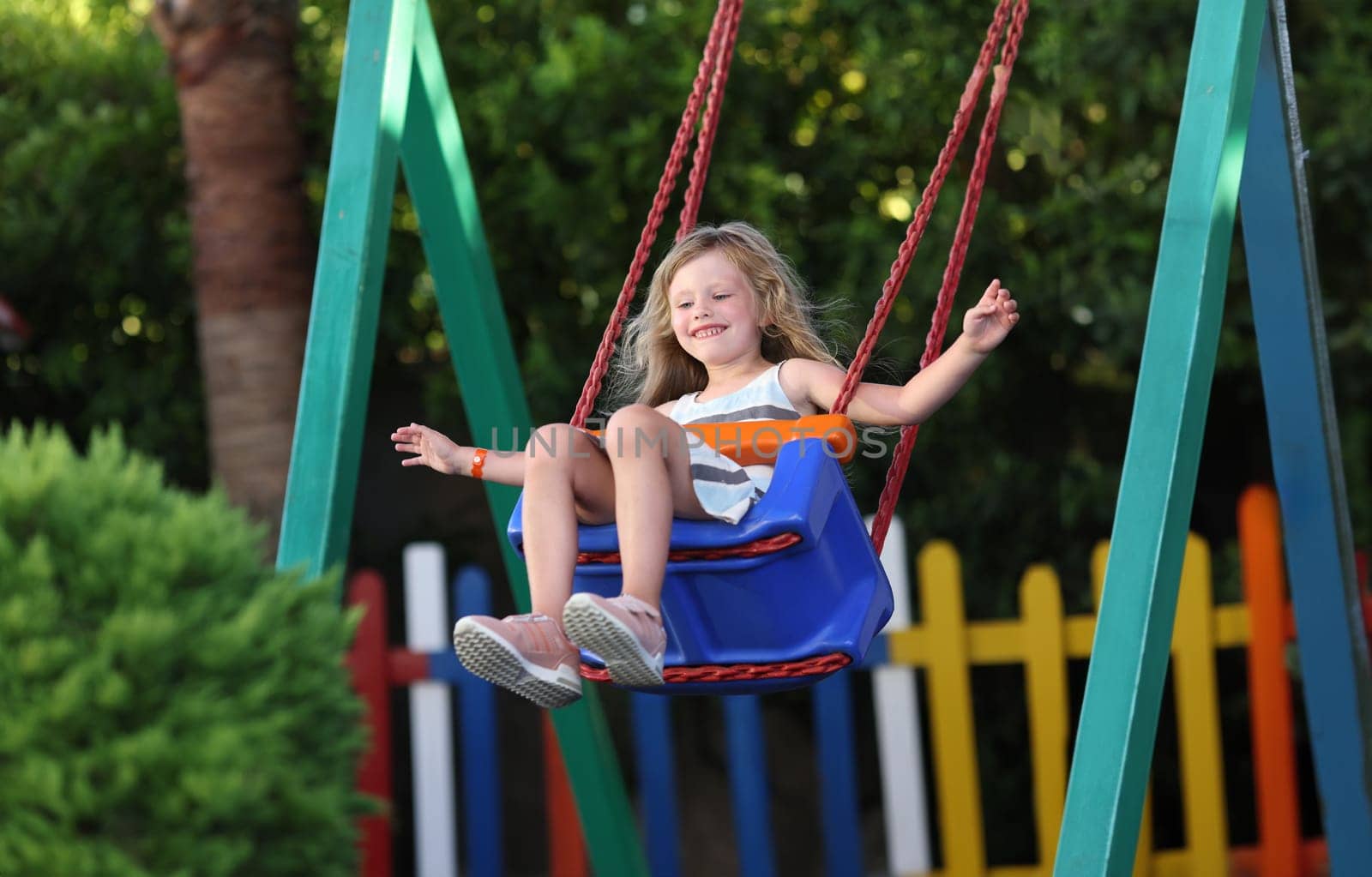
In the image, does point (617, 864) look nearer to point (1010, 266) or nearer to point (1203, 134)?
point (1203, 134)

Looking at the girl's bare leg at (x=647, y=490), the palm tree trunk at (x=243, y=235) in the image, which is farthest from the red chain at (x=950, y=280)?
the palm tree trunk at (x=243, y=235)

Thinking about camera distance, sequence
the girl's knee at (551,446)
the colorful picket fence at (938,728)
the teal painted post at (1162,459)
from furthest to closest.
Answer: the colorful picket fence at (938,728) → the girl's knee at (551,446) → the teal painted post at (1162,459)

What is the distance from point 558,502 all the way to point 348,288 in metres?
0.58

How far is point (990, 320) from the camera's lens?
2.54 m

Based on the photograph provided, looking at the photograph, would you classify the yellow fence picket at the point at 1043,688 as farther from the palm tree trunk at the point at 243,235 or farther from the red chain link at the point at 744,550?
the red chain link at the point at 744,550

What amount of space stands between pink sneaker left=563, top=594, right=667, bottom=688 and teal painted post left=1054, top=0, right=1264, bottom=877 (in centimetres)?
64

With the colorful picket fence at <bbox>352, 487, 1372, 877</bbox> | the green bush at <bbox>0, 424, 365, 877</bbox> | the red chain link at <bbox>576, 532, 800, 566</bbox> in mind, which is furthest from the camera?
the colorful picket fence at <bbox>352, 487, 1372, 877</bbox>

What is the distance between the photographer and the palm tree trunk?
191 inches

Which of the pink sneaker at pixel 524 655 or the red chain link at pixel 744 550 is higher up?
the red chain link at pixel 744 550

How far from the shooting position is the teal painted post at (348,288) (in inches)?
104

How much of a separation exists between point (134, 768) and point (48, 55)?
187 inches

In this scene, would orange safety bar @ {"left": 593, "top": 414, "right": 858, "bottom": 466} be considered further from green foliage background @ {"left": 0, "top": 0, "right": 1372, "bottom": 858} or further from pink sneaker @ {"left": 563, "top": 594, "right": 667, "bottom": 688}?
green foliage background @ {"left": 0, "top": 0, "right": 1372, "bottom": 858}

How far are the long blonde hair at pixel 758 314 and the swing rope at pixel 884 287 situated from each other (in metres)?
0.07

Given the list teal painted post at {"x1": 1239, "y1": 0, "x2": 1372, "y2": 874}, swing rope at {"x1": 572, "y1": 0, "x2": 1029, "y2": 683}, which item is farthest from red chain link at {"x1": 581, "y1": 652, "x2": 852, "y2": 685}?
teal painted post at {"x1": 1239, "y1": 0, "x2": 1372, "y2": 874}
